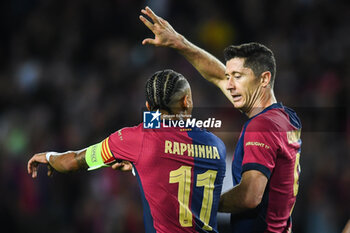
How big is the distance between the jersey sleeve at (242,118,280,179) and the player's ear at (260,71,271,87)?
0.41m

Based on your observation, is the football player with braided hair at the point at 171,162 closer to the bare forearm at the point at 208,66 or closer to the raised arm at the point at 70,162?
the raised arm at the point at 70,162

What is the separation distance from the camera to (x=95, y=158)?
12.2 ft

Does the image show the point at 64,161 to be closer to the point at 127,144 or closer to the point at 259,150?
the point at 127,144

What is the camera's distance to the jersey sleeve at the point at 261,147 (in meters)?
3.57

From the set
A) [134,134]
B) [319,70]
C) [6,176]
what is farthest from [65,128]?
[134,134]

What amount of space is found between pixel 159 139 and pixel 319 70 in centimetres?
618

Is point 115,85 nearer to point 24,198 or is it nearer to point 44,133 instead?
point 44,133

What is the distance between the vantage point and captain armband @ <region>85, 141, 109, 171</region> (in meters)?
3.72

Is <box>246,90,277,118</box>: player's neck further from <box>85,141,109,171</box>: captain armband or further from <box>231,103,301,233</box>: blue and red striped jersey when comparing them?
<box>85,141,109,171</box>: captain armband

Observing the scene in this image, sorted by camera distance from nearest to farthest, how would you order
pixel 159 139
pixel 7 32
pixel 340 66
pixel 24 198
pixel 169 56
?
pixel 159 139 → pixel 24 198 → pixel 340 66 → pixel 169 56 → pixel 7 32

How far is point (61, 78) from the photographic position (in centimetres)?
980

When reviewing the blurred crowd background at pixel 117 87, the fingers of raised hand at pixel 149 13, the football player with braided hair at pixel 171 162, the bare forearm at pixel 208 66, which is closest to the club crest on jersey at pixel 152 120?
the football player with braided hair at pixel 171 162

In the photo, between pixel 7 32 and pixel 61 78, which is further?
pixel 7 32

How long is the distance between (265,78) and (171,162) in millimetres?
1017
